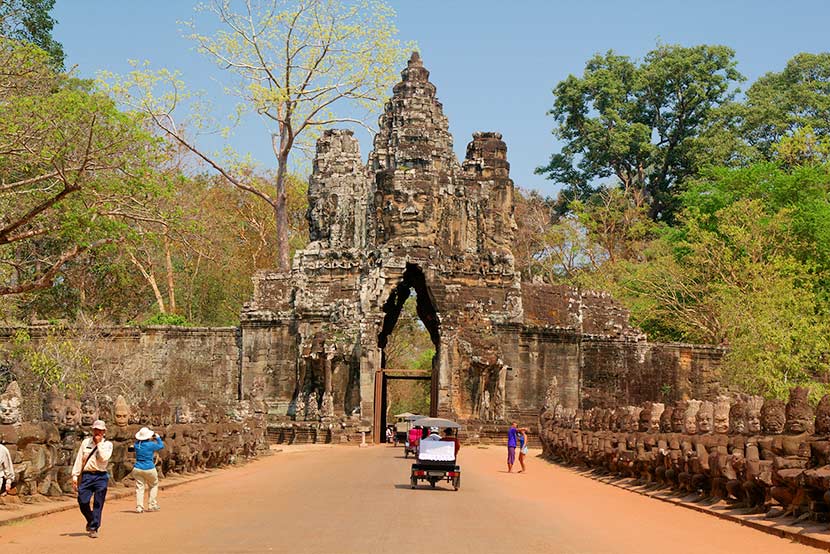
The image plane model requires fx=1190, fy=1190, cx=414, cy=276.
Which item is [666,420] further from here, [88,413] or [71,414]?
[71,414]

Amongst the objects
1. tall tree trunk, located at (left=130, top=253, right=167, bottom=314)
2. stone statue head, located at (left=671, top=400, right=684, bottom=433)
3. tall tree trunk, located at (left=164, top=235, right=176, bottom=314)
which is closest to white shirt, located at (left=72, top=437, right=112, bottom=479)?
stone statue head, located at (left=671, top=400, right=684, bottom=433)

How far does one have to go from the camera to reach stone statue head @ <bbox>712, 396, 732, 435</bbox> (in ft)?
61.6

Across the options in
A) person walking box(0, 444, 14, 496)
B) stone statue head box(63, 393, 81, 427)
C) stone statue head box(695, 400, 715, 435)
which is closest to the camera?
person walking box(0, 444, 14, 496)

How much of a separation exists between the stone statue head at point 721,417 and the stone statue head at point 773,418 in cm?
246

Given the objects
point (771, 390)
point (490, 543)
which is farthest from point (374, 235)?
point (490, 543)

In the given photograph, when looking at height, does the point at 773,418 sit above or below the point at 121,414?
above

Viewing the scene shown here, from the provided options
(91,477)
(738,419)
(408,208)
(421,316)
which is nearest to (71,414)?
(91,477)

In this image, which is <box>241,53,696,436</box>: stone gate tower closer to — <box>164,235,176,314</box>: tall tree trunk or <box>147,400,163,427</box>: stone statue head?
<box>164,235,176,314</box>: tall tree trunk

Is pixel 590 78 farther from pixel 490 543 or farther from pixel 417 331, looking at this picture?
pixel 490 543

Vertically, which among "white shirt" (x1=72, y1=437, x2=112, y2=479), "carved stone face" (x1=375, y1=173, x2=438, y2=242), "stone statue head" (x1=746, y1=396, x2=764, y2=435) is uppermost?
"carved stone face" (x1=375, y1=173, x2=438, y2=242)

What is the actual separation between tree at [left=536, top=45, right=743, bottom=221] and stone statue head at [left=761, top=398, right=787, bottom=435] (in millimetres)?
Result: 50390

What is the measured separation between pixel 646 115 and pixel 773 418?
53.9 m

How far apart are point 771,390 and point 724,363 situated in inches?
210

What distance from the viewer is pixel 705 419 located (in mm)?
19328
